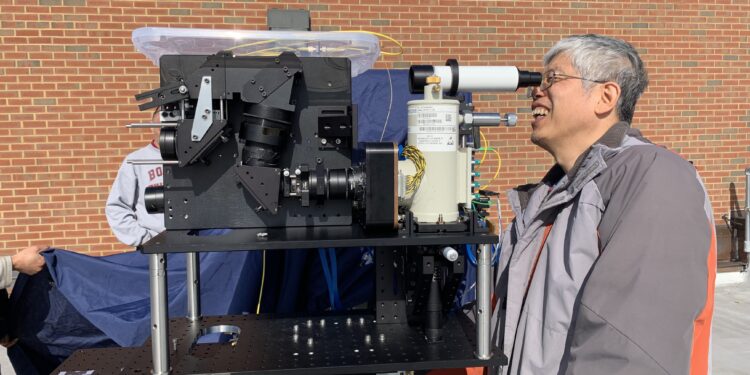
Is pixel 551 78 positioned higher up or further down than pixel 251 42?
further down

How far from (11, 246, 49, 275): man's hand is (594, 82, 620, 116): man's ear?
2421 mm

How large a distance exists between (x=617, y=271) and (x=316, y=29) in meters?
4.01

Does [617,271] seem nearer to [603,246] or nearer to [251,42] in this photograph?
[603,246]

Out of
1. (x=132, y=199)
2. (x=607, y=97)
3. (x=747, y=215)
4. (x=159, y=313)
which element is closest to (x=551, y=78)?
(x=607, y=97)

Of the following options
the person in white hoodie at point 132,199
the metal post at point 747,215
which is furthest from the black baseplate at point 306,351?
the metal post at point 747,215

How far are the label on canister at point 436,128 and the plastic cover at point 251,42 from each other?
1.38 ft

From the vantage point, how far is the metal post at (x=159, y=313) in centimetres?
137

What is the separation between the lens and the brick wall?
461cm

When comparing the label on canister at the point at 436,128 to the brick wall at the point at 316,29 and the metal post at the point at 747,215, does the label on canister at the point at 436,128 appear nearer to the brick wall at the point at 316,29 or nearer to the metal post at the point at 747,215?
the brick wall at the point at 316,29

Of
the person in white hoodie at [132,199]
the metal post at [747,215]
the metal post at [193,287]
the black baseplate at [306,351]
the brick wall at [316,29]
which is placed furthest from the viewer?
the metal post at [747,215]

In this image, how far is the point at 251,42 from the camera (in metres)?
1.79

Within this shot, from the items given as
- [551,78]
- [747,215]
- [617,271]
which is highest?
[551,78]

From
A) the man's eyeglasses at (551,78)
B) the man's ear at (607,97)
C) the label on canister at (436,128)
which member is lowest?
the label on canister at (436,128)

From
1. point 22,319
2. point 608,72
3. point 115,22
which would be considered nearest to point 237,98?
point 608,72
